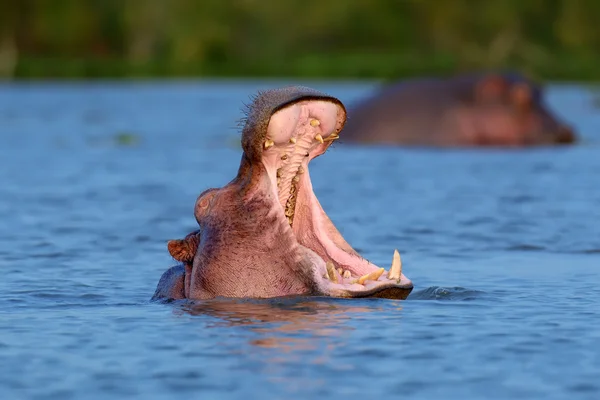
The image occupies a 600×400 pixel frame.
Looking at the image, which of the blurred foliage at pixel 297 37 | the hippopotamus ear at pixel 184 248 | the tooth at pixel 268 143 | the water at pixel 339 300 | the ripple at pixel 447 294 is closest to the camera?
the water at pixel 339 300

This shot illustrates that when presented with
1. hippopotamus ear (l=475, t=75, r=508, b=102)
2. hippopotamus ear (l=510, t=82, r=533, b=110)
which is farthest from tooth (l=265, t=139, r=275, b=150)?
hippopotamus ear (l=475, t=75, r=508, b=102)

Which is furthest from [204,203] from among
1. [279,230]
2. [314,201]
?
[314,201]

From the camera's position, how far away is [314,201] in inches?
287

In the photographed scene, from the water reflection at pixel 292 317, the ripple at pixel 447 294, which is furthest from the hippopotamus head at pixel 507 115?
the water reflection at pixel 292 317

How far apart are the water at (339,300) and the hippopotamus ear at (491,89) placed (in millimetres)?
884

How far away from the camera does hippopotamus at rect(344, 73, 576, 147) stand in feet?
63.3

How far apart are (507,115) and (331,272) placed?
40.8 ft

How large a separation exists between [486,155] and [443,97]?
4.09 feet

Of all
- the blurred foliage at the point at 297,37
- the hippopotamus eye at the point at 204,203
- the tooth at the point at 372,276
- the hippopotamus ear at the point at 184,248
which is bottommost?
the tooth at the point at 372,276

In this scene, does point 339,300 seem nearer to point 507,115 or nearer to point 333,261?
point 333,261

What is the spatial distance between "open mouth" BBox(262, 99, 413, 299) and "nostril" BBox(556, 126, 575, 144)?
12693 mm

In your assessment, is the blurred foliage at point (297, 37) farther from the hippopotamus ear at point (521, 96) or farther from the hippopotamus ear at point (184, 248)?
the hippopotamus ear at point (184, 248)

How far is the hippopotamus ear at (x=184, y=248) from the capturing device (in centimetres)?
751

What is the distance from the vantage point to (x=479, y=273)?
9.16m
